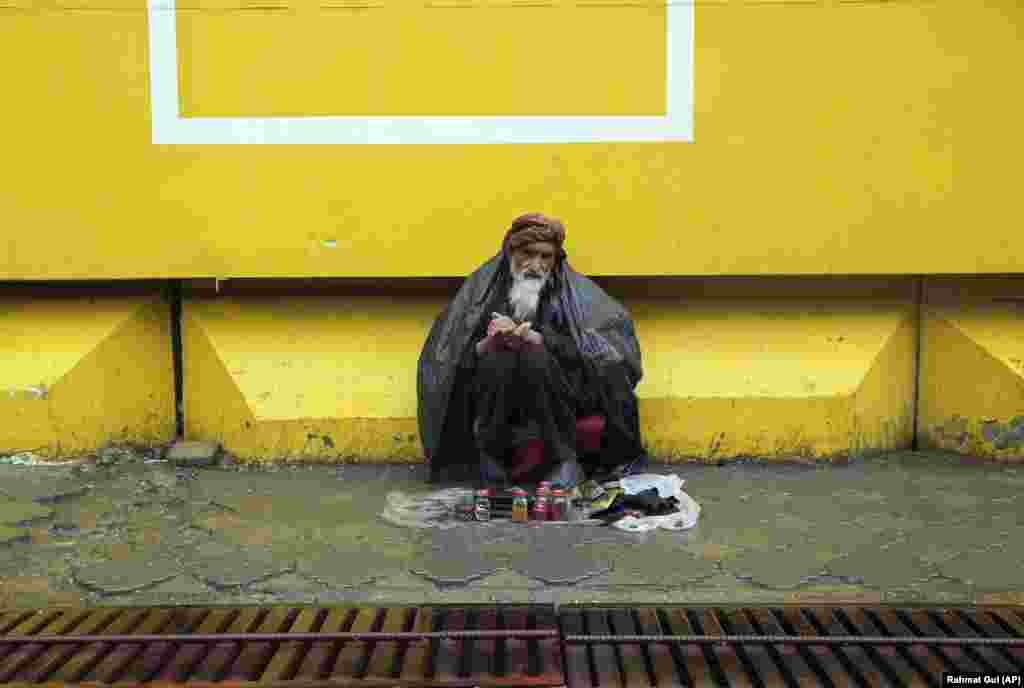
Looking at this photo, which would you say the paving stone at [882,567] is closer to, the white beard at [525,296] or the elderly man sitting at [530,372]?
the elderly man sitting at [530,372]

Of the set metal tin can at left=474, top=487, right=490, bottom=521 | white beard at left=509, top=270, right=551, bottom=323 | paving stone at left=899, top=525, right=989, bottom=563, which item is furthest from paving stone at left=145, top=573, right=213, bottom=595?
paving stone at left=899, top=525, right=989, bottom=563

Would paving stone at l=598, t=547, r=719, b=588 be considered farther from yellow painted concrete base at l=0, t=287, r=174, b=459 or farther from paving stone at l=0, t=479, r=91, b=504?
yellow painted concrete base at l=0, t=287, r=174, b=459

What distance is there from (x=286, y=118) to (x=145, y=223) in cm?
101

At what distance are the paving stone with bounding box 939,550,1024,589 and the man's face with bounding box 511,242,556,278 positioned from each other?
2228 millimetres

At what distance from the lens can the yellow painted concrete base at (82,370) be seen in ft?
17.1

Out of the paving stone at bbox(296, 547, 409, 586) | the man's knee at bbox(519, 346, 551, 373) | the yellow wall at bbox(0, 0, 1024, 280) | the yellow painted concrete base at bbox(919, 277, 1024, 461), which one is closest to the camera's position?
the paving stone at bbox(296, 547, 409, 586)

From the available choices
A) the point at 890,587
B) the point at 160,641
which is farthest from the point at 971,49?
the point at 160,641

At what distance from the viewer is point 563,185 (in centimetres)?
517

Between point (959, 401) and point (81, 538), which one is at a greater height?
point (959, 401)

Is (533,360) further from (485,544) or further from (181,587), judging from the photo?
(181,587)

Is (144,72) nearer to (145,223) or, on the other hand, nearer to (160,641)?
(145,223)

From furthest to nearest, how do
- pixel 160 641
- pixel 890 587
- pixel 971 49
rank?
pixel 971 49 → pixel 890 587 → pixel 160 641

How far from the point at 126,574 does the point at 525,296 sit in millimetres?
2211

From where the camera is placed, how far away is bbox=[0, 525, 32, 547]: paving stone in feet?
13.1
